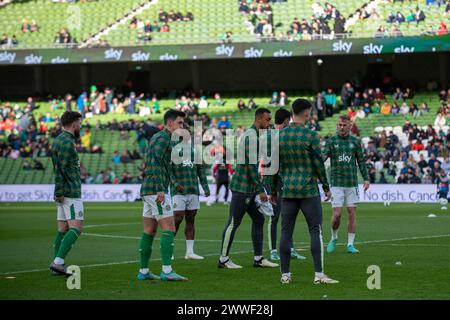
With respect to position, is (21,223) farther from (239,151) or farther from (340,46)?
(340,46)

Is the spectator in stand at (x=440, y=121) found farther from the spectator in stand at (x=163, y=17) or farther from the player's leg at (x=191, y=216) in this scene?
the player's leg at (x=191, y=216)

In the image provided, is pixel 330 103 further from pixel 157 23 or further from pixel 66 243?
pixel 66 243

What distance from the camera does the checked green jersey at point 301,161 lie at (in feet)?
45.5

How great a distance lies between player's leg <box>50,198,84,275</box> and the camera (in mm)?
15102

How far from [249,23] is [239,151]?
40338 mm

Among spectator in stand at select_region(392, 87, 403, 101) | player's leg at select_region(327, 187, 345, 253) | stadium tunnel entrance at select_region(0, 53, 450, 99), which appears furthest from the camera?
stadium tunnel entrance at select_region(0, 53, 450, 99)

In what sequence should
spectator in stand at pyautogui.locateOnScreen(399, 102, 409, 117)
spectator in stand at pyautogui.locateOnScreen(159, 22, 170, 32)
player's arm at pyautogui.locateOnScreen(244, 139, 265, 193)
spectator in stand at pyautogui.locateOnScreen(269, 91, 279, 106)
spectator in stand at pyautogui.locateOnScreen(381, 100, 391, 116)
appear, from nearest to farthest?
player's arm at pyautogui.locateOnScreen(244, 139, 265, 193) → spectator in stand at pyautogui.locateOnScreen(399, 102, 409, 117) → spectator in stand at pyautogui.locateOnScreen(381, 100, 391, 116) → spectator in stand at pyautogui.locateOnScreen(269, 91, 279, 106) → spectator in stand at pyautogui.locateOnScreen(159, 22, 170, 32)

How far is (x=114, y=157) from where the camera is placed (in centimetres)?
5006

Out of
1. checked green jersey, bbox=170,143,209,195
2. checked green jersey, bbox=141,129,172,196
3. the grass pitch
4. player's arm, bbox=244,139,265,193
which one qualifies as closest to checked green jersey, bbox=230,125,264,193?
player's arm, bbox=244,139,265,193

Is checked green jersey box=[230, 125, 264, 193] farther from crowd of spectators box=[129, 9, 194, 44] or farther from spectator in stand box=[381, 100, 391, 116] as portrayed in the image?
crowd of spectators box=[129, 9, 194, 44]

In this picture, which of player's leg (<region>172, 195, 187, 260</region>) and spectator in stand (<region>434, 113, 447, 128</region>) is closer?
player's leg (<region>172, 195, 187, 260</region>)

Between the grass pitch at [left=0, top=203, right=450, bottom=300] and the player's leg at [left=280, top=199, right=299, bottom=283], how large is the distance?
0.86ft

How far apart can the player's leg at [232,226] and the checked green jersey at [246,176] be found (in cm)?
12

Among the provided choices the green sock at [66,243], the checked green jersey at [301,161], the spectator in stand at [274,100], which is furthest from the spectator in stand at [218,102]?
the checked green jersey at [301,161]
